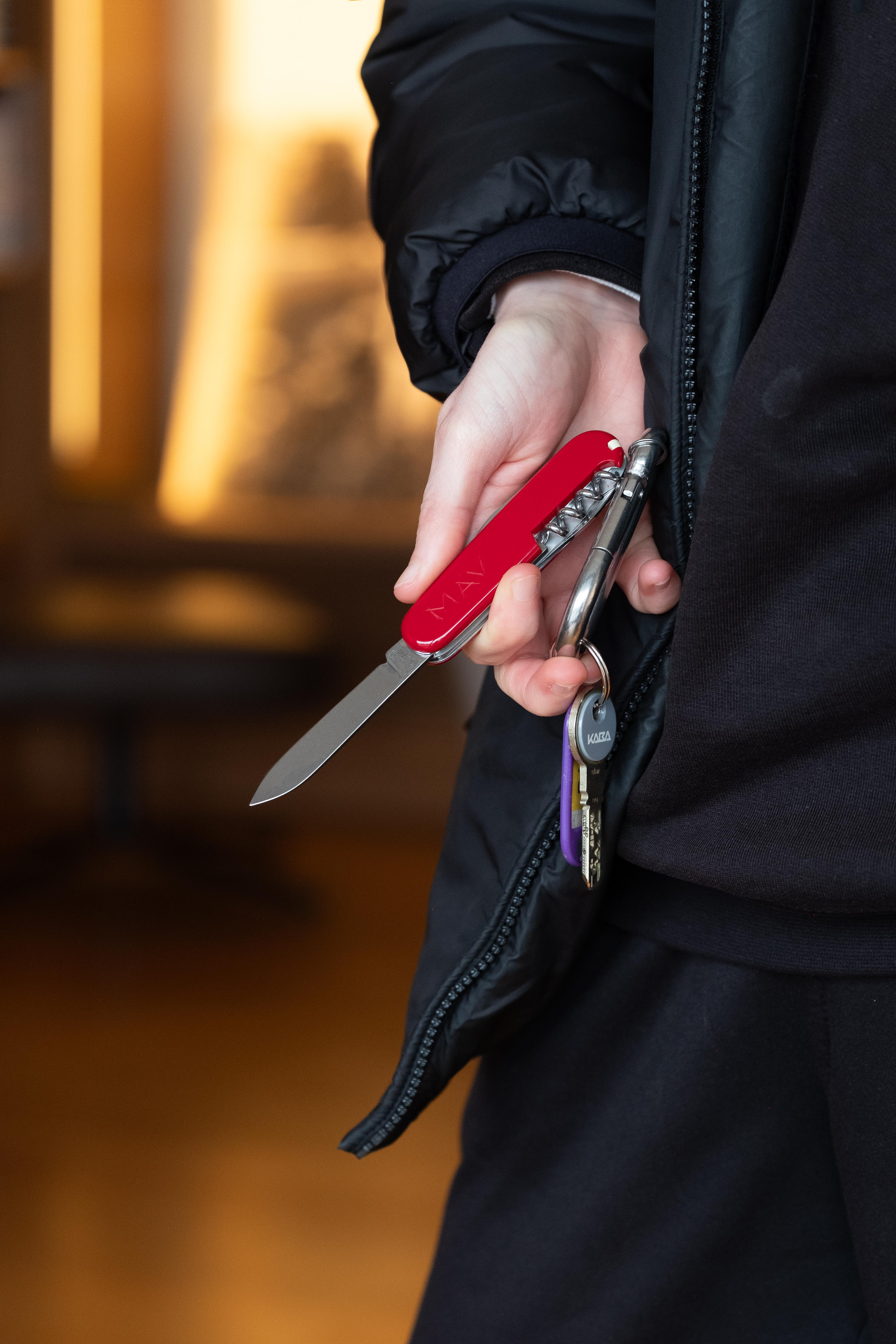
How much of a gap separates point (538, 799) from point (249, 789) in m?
2.65

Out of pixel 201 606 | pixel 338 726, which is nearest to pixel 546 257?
pixel 338 726

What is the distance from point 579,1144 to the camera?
2.12 feet

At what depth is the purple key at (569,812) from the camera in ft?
1.85

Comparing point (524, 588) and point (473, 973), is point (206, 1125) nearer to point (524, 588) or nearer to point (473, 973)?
point (473, 973)

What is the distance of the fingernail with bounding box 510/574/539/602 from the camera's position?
22.2 inches

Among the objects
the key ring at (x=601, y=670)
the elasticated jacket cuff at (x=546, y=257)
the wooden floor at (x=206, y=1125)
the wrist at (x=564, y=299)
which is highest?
the elasticated jacket cuff at (x=546, y=257)

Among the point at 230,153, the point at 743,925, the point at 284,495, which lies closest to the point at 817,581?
the point at 743,925

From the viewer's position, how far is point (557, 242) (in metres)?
0.61

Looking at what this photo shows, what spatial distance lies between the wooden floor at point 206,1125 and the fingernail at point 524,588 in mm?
1165

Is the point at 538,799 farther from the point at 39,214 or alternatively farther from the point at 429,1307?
the point at 39,214

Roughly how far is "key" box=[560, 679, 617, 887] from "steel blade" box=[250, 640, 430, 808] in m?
0.07

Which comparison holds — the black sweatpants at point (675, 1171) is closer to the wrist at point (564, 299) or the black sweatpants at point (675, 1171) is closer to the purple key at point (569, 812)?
the purple key at point (569, 812)

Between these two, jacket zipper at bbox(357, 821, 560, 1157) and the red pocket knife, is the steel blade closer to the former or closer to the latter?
the red pocket knife

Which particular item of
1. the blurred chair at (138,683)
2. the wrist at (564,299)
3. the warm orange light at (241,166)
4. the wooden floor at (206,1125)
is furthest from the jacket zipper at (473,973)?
the warm orange light at (241,166)
